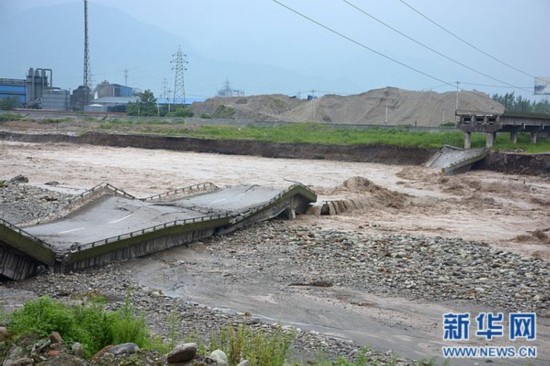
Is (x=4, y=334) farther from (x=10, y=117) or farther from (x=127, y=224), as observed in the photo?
(x=10, y=117)

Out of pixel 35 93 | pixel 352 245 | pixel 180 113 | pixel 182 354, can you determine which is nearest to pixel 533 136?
pixel 352 245

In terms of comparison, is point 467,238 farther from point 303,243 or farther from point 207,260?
point 207,260

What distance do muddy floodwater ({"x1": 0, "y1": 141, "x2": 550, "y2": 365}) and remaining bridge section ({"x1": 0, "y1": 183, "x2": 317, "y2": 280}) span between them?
0.53 m

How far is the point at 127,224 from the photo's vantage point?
63.7 feet

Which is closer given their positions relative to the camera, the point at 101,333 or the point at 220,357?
the point at 220,357

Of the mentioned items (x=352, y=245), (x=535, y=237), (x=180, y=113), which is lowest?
(x=535, y=237)

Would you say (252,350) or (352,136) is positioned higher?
(352,136)

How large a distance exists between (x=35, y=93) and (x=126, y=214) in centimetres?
9747

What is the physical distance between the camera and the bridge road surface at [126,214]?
1748 cm

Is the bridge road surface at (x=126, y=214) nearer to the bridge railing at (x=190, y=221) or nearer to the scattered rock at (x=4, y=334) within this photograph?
the bridge railing at (x=190, y=221)

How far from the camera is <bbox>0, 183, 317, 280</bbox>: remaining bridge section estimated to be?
15.1 meters

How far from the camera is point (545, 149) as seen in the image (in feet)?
171

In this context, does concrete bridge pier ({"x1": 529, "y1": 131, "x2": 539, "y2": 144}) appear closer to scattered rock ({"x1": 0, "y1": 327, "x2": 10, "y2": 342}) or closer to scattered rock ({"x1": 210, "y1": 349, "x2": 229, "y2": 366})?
scattered rock ({"x1": 210, "y1": 349, "x2": 229, "y2": 366})

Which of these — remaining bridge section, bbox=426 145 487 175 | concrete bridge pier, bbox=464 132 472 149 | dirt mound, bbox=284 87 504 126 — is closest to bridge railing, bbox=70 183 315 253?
remaining bridge section, bbox=426 145 487 175
